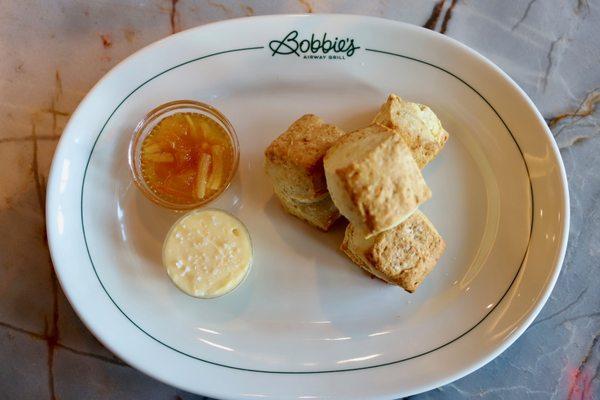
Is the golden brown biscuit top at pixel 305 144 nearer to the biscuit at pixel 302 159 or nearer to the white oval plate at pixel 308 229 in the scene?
the biscuit at pixel 302 159

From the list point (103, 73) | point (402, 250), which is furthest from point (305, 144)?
point (103, 73)

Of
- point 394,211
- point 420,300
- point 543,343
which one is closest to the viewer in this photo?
point 394,211

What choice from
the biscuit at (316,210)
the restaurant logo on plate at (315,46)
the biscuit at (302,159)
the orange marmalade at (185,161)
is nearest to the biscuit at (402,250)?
the biscuit at (316,210)

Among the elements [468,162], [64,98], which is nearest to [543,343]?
[468,162]

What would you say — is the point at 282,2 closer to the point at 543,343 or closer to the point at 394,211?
the point at 394,211

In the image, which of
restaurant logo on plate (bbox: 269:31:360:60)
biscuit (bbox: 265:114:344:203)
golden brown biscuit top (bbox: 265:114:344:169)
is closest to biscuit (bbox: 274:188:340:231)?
biscuit (bbox: 265:114:344:203)

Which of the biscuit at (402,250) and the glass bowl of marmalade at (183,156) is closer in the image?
the biscuit at (402,250)
